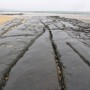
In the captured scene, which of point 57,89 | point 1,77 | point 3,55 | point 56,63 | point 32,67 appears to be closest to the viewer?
point 57,89

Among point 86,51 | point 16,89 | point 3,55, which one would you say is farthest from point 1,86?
point 86,51

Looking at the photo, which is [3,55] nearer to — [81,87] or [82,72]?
[82,72]

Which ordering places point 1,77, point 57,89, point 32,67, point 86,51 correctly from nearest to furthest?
point 57,89 → point 1,77 → point 32,67 → point 86,51

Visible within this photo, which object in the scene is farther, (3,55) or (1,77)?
(3,55)

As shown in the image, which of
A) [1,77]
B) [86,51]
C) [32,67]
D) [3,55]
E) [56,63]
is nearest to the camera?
[1,77]

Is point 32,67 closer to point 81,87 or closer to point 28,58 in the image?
point 28,58

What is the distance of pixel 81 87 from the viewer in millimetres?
3371

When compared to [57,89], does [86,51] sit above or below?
below

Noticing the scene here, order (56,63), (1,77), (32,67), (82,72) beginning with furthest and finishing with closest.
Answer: (56,63) < (32,67) < (82,72) < (1,77)

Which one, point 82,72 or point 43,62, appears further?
point 43,62

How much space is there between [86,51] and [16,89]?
3136 millimetres

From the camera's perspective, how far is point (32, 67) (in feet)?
14.2

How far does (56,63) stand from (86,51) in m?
1.53

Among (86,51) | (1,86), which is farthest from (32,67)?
(86,51)
